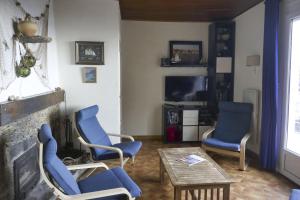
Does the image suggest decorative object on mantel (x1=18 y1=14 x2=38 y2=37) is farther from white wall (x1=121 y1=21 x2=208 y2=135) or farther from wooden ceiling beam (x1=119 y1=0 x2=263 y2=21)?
white wall (x1=121 y1=21 x2=208 y2=135)

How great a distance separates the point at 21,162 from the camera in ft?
7.86

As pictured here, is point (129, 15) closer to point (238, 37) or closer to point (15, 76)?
point (238, 37)

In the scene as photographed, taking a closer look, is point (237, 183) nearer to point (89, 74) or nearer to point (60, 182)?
point (60, 182)

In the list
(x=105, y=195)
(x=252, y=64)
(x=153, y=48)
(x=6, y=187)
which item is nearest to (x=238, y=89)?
(x=252, y=64)

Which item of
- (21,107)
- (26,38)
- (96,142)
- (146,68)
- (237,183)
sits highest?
(26,38)

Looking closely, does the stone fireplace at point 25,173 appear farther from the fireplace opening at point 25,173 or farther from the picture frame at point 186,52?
the picture frame at point 186,52

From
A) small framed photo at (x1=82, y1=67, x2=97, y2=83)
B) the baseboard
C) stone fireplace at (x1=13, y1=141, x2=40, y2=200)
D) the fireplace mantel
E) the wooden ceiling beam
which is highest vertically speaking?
the wooden ceiling beam

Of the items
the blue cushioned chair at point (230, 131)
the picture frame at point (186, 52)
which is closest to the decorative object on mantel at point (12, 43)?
the blue cushioned chair at point (230, 131)

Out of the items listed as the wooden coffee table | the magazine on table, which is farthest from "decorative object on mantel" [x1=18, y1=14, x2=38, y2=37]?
the magazine on table

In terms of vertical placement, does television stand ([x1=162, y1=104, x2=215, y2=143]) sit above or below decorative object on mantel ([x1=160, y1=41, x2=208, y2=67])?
below

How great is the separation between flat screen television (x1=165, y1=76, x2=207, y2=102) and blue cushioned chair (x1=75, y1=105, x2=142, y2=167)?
2.03 meters

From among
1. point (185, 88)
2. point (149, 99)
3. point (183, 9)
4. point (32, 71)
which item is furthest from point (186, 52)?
point (32, 71)

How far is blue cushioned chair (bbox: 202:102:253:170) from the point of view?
3.75 m

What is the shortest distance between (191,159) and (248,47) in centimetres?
258
